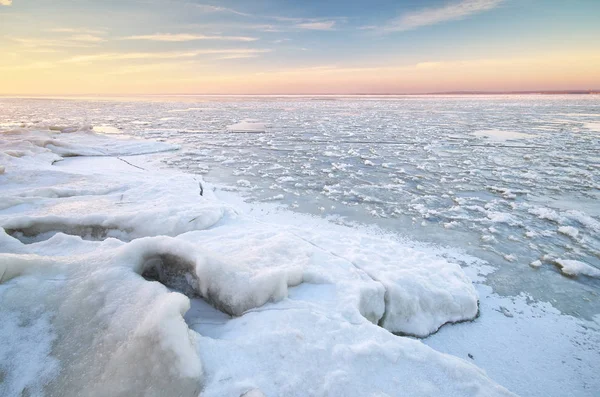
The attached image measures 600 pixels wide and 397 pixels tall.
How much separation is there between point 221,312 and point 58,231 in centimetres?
256

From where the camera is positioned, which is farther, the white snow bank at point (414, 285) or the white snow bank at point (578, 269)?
the white snow bank at point (578, 269)

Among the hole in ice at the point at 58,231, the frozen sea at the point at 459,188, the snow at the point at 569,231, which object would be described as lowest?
the frozen sea at the point at 459,188

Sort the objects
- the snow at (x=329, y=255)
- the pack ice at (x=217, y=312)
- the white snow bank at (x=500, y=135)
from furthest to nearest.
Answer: the white snow bank at (x=500, y=135) → the snow at (x=329, y=255) → the pack ice at (x=217, y=312)

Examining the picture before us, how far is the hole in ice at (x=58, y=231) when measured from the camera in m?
3.39

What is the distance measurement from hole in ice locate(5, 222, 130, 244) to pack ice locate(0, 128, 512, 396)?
0.01m

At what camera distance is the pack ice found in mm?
1737

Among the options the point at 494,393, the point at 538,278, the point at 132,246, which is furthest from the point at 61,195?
the point at 538,278

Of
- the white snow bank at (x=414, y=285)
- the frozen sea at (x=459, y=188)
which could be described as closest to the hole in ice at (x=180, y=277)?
the white snow bank at (x=414, y=285)

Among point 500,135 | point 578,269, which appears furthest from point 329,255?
point 500,135

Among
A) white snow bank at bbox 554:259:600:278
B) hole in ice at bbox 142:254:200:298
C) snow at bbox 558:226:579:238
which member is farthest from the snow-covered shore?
snow at bbox 558:226:579:238

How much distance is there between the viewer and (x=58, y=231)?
11.7 feet

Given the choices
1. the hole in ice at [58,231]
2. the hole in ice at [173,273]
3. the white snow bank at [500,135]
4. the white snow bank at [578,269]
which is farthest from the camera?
the white snow bank at [500,135]

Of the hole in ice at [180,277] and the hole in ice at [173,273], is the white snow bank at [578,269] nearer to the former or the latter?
the hole in ice at [180,277]

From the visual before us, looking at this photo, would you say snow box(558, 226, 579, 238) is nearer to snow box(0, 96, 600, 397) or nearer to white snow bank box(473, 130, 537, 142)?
snow box(0, 96, 600, 397)
